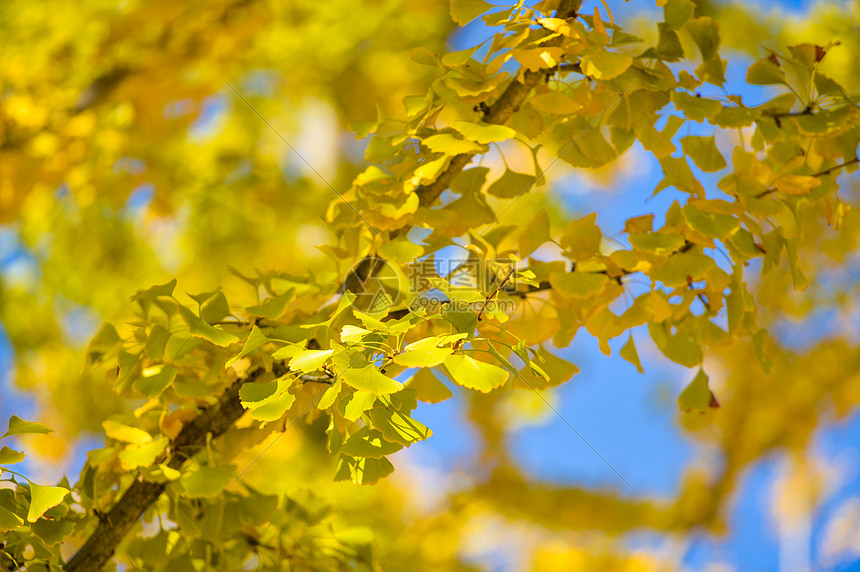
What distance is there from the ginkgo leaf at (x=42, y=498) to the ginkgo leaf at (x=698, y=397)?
15.4 inches

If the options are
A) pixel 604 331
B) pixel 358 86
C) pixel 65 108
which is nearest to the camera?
pixel 604 331

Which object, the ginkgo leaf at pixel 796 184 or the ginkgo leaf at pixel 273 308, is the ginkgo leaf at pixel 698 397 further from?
the ginkgo leaf at pixel 273 308

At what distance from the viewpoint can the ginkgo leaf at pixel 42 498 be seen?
1.14ft

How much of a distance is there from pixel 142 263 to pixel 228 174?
0.58 metres

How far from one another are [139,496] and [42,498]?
0.27 ft

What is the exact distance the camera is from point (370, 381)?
0.97ft

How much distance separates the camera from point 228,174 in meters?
1.36

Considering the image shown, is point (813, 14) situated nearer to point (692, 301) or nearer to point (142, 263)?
point (692, 301)

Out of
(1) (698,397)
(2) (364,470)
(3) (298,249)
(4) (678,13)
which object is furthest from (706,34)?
(3) (298,249)

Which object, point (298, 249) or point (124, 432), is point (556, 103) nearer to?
point (124, 432)

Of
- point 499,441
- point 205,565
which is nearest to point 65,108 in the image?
point 205,565

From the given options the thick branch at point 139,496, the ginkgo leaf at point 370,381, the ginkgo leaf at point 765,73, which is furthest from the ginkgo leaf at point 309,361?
the ginkgo leaf at point 765,73

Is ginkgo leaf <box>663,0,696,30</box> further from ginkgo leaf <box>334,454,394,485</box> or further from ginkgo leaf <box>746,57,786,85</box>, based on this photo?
ginkgo leaf <box>334,454,394,485</box>

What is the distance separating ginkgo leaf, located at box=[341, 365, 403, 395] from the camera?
293 millimetres
